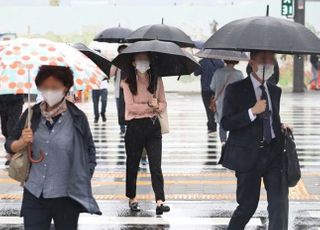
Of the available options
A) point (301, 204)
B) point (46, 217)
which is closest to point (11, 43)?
point (46, 217)

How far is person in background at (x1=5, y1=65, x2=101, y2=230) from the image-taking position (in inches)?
188

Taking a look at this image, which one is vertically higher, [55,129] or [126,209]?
[55,129]

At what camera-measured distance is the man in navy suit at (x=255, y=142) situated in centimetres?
565

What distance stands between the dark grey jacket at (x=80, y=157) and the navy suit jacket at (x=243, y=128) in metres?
1.27

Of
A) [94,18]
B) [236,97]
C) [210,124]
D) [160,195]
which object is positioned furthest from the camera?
[94,18]

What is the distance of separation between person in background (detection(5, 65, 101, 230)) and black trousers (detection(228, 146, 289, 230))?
141 centimetres

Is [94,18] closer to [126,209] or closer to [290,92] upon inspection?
[290,92]

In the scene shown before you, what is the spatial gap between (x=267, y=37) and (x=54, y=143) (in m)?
1.85

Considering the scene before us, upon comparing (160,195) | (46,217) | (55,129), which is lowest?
(160,195)

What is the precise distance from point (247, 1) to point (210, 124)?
1893 cm

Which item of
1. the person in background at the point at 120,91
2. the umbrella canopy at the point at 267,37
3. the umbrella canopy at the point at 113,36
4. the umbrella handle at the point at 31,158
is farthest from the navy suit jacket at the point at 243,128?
the umbrella canopy at the point at 113,36

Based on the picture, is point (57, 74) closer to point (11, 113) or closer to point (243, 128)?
point (243, 128)

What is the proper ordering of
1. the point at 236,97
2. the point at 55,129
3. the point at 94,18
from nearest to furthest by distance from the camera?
the point at 55,129, the point at 236,97, the point at 94,18

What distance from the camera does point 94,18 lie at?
31.8 m
